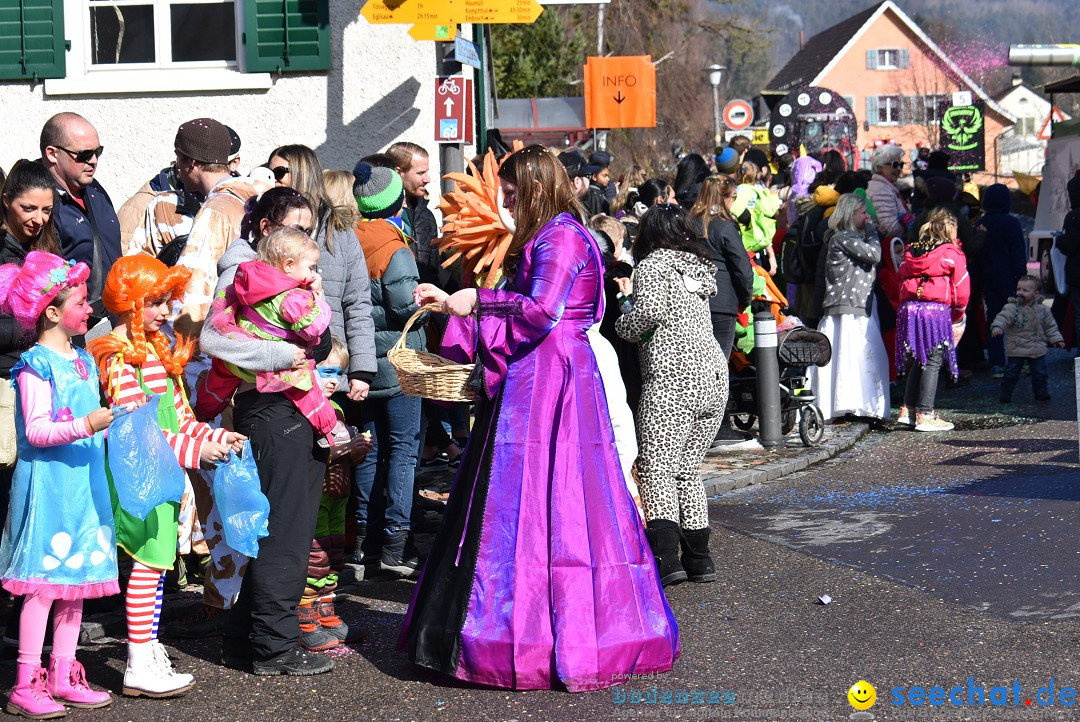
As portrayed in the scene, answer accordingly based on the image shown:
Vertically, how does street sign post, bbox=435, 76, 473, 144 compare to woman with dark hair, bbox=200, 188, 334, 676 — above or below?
above

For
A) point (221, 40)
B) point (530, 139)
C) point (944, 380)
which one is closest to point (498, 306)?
point (221, 40)

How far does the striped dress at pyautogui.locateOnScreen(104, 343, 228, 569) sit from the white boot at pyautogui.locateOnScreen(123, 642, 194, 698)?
34 cm

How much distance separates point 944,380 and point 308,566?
965cm

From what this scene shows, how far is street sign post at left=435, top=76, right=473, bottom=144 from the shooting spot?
402 inches

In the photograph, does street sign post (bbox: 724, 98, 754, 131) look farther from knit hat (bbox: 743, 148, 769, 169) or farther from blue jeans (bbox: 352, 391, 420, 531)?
blue jeans (bbox: 352, 391, 420, 531)

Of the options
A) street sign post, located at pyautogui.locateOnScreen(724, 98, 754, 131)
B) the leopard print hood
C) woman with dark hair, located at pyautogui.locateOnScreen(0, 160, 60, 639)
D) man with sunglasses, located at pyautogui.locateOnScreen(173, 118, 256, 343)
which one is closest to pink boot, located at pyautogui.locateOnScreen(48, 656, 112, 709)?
woman with dark hair, located at pyautogui.locateOnScreen(0, 160, 60, 639)

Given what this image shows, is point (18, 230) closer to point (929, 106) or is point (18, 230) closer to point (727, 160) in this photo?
point (727, 160)

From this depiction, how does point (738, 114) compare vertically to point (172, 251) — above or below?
above

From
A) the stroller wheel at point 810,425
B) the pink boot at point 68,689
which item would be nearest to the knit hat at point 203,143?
the pink boot at point 68,689

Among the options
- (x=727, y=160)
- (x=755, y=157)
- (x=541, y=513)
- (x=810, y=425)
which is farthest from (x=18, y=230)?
(x=755, y=157)

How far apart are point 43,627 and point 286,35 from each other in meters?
6.48

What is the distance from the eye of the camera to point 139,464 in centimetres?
520

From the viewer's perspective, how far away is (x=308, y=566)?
5.90m

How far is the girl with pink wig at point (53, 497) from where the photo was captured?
16.5ft
